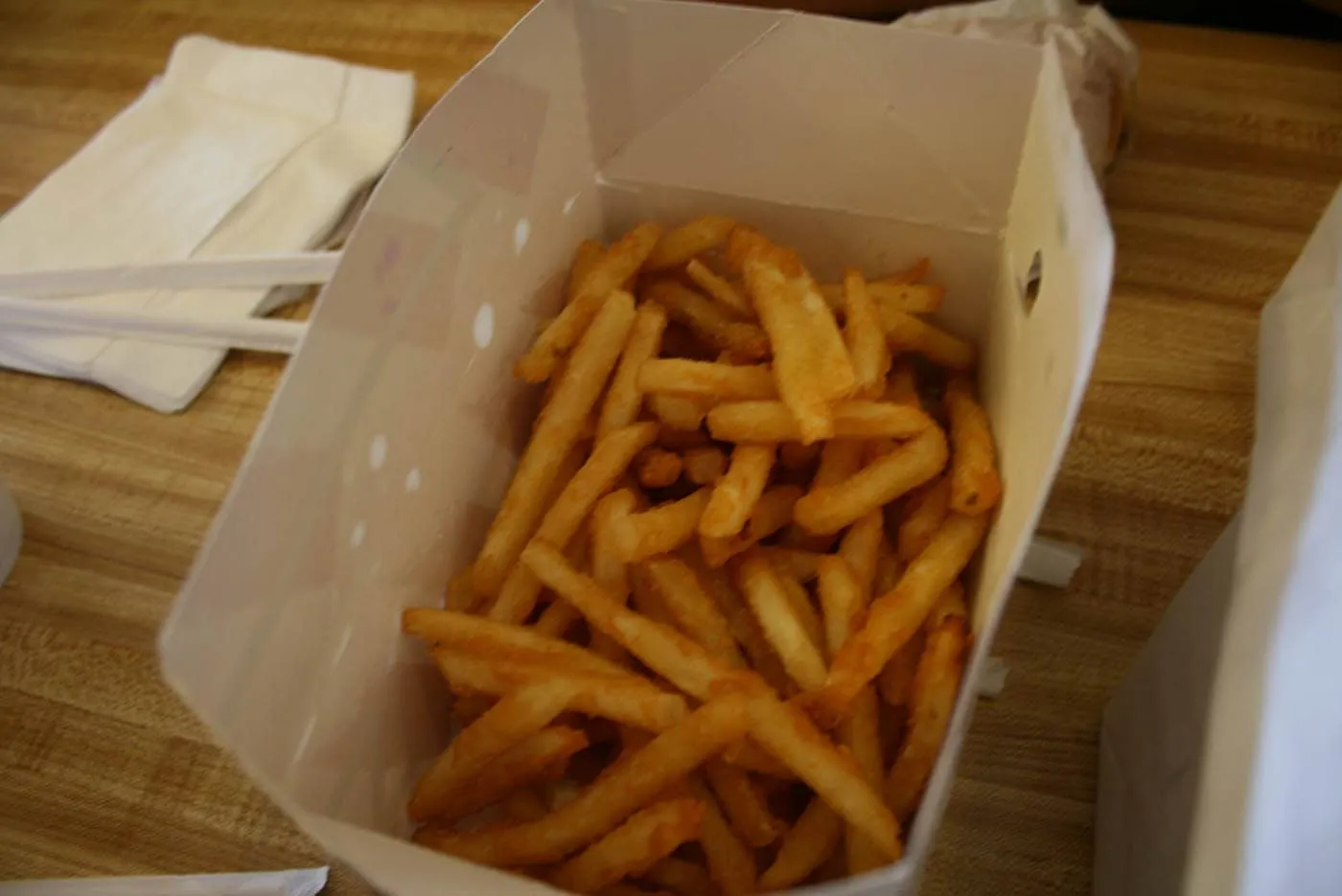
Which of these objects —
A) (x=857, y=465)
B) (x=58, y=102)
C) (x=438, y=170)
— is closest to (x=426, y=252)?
(x=438, y=170)

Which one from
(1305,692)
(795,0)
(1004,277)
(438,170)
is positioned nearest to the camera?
(1305,692)

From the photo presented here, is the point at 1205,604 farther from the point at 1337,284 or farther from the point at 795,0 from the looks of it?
the point at 795,0

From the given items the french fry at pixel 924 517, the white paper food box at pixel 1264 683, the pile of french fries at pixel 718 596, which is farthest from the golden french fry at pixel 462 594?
the white paper food box at pixel 1264 683

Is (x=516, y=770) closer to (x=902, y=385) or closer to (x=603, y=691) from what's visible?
(x=603, y=691)

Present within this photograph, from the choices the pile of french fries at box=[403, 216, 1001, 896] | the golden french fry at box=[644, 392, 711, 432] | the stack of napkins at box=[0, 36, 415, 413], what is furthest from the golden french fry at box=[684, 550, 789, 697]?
the stack of napkins at box=[0, 36, 415, 413]

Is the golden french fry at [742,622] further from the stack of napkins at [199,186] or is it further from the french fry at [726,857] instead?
the stack of napkins at [199,186]
